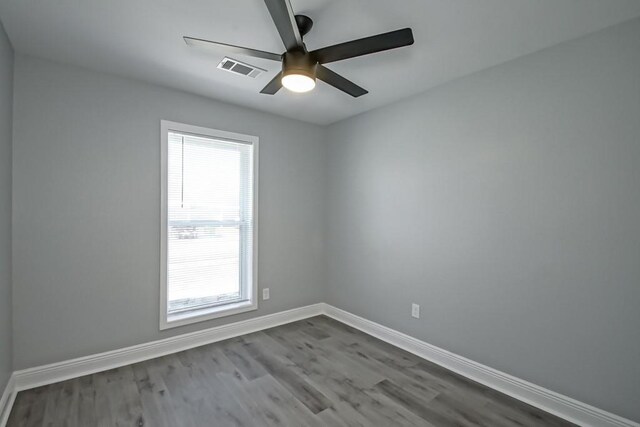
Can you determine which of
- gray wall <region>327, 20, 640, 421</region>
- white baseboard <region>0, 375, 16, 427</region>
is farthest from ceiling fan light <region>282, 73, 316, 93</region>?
white baseboard <region>0, 375, 16, 427</region>

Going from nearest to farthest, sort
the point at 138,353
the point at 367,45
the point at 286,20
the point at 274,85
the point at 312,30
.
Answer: the point at 286,20 → the point at 367,45 → the point at 312,30 → the point at 274,85 → the point at 138,353

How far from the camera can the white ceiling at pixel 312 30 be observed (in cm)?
171

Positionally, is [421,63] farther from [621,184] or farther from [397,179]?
[621,184]

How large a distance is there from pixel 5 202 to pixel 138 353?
5.13ft

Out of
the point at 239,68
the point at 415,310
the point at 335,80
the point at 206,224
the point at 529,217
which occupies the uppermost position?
the point at 239,68

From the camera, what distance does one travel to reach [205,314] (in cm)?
303

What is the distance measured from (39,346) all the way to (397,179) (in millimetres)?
3379

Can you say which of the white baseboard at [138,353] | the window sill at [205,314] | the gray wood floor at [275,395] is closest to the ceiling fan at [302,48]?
the gray wood floor at [275,395]

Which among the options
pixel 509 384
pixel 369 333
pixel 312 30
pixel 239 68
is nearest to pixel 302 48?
pixel 312 30

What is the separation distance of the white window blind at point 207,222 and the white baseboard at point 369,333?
0.30 metres

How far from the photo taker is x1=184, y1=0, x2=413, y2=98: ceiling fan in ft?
4.86

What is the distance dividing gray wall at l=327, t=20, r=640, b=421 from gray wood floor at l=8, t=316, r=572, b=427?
1.35 feet

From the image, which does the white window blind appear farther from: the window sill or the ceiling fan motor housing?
the ceiling fan motor housing

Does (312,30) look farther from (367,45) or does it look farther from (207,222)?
(207,222)
